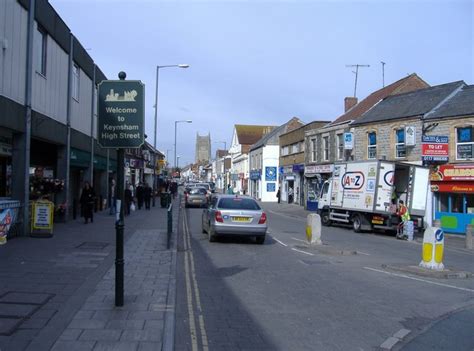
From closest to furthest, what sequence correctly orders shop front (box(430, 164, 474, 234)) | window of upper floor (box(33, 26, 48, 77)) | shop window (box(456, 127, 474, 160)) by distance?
window of upper floor (box(33, 26, 48, 77)) < shop front (box(430, 164, 474, 234)) < shop window (box(456, 127, 474, 160))

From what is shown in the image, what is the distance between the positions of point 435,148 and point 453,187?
6.74ft

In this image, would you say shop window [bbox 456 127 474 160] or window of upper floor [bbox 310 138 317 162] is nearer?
shop window [bbox 456 127 474 160]

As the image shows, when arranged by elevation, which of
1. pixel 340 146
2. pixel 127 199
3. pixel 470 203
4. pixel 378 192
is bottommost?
pixel 127 199

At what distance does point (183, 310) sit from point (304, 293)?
8.27ft

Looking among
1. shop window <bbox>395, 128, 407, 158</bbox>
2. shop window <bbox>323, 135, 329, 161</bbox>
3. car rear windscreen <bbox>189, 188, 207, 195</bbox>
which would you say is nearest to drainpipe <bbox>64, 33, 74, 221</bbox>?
shop window <bbox>395, 128, 407, 158</bbox>

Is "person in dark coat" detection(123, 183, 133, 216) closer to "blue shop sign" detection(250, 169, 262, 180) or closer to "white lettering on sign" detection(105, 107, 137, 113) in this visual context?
"white lettering on sign" detection(105, 107, 137, 113)

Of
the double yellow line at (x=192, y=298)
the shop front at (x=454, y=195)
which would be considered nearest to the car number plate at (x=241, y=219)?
the double yellow line at (x=192, y=298)

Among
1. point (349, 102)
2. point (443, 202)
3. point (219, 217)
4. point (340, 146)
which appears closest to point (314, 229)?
point (219, 217)

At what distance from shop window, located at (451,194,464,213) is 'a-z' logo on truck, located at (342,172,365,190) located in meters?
4.93

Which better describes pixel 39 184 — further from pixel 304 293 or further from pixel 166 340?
pixel 166 340

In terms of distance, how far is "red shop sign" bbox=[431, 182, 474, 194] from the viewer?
2388 cm

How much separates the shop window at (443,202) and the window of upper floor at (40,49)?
1929 centimetres

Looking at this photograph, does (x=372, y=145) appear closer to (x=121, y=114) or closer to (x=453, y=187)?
(x=453, y=187)

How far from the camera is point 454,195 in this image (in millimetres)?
25047
